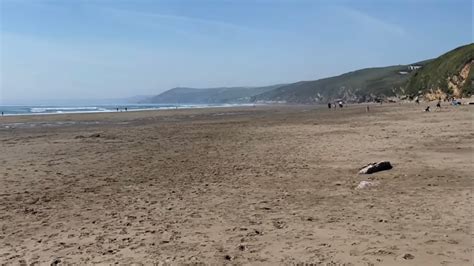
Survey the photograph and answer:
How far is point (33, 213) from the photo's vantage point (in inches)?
407

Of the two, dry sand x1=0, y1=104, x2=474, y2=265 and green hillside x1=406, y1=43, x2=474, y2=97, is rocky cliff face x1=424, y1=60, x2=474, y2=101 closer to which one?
green hillside x1=406, y1=43, x2=474, y2=97

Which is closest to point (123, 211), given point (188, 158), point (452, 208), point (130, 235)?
point (130, 235)

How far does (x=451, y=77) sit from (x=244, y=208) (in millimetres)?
82956

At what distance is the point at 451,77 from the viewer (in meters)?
82.5

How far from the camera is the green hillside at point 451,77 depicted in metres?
76.3

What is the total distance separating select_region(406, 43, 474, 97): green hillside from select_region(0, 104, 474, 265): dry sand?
6397 cm

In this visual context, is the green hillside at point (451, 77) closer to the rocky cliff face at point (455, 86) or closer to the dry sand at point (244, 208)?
the rocky cliff face at point (455, 86)

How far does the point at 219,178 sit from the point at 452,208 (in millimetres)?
7015

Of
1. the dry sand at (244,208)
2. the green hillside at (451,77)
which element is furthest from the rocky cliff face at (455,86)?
the dry sand at (244,208)

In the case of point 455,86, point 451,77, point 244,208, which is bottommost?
point 244,208

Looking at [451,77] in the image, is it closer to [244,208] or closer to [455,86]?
[455,86]

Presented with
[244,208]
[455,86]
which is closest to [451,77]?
[455,86]

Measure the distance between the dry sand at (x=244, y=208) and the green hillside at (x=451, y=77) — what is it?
64.0m

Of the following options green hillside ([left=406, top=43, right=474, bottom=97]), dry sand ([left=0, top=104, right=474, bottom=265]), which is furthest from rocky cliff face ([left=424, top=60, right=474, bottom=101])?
dry sand ([left=0, top=104, right=474, bottom=265])
